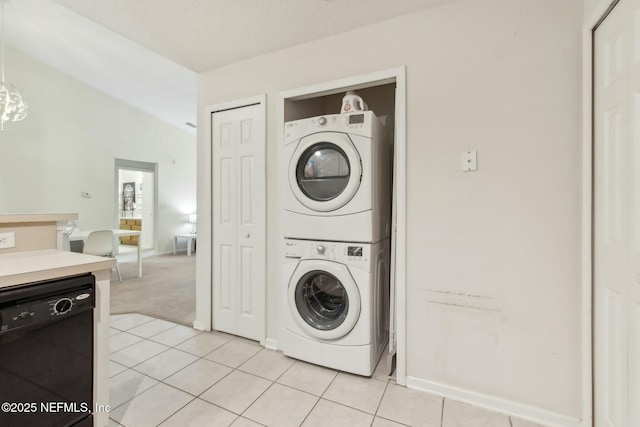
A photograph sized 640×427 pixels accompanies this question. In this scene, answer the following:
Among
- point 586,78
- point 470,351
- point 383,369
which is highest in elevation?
point 586,78

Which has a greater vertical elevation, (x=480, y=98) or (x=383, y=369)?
(x=480, y=98)

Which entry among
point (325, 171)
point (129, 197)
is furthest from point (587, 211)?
point (129, 197)

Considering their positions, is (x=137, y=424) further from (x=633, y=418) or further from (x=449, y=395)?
(x=633, y=418)

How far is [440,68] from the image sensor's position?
1714 mm

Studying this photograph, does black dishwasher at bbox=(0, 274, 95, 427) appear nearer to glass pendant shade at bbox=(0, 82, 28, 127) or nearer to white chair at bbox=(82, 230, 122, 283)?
white chair at bbox=(82, 230, 122, 283)

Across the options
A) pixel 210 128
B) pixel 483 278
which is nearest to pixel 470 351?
Result: pixel 483 278

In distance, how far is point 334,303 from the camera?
82.4 inches

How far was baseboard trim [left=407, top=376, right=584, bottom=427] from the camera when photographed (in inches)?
58.0

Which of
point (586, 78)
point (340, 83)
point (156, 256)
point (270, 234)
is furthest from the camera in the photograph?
point (156, 256)

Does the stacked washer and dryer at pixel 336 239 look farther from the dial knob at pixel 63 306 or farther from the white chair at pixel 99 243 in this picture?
the white chair at pixel 99 243

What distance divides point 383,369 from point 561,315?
110cm

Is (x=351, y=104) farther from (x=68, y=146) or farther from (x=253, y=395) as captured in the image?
(x=68, y=146)

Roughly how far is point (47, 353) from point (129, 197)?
681 cm

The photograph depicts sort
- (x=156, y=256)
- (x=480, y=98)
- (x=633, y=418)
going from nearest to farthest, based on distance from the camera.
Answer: (x=633, y=418)
(x=480, y=98)
(x=156, y=256)
